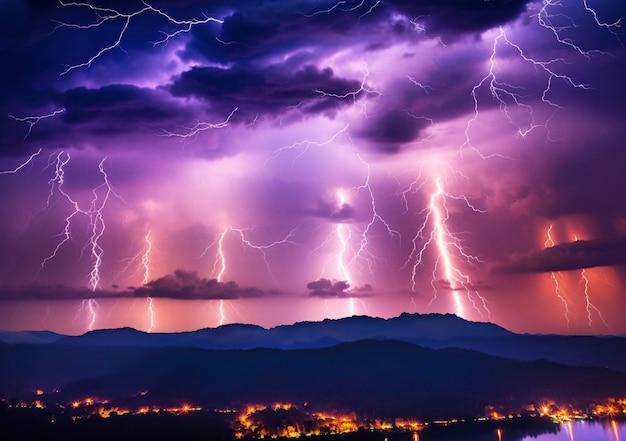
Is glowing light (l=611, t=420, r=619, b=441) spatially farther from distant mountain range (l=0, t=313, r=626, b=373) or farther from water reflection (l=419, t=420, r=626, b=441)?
distant mountain range (l=0, t=313, r=626, b=373)

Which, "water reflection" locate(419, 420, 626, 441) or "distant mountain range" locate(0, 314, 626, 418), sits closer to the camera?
"water reflection" locate(419, 420, 626, 441)

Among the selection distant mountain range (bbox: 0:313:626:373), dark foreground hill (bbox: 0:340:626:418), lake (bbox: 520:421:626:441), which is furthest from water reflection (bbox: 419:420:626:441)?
distant mountain range (bbox: 0:313:626:373)

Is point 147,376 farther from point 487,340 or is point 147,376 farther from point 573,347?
point 573,347

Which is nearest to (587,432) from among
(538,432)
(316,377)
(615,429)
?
(615,429)

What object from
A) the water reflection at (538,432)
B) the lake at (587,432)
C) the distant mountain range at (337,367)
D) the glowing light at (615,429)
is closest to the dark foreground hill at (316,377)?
the distant mountain range at (337,367)

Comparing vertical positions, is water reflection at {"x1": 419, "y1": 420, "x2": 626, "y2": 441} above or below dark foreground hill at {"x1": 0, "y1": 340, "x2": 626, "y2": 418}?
below

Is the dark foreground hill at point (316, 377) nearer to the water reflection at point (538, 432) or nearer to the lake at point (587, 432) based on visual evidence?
the water reflection at point (538, 432)

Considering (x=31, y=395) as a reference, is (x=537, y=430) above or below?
below

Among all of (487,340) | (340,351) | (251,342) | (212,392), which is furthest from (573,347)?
(212,392)
